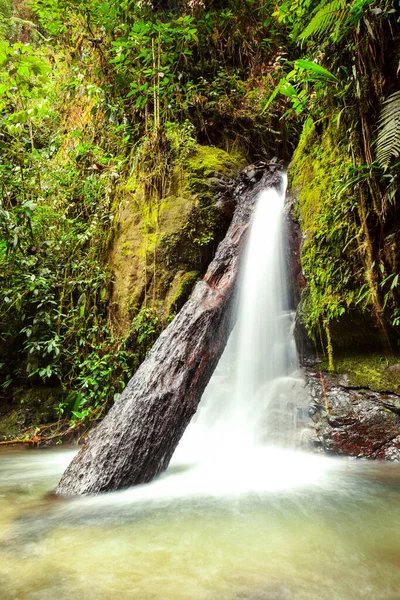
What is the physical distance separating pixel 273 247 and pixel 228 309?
1.30 metres

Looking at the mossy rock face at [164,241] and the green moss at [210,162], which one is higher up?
the green moss at [210,162]

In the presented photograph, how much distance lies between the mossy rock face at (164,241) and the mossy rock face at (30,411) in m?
1.27

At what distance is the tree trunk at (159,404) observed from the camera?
8.19 feet

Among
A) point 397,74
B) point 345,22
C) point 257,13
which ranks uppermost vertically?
point 257,13

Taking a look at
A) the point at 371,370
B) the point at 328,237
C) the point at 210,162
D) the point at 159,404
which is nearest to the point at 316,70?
the point at 328,237

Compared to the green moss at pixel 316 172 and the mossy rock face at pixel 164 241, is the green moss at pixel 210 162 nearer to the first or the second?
the mossy rock face at pixel 164 241

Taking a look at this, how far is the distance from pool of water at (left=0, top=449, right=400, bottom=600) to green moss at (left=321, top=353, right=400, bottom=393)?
0.87 m

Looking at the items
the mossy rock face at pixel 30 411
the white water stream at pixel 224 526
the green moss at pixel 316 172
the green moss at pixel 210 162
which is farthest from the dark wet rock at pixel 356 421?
the green moss at pixel 210 162

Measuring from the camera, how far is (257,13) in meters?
6.80

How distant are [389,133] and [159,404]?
9.62 feet

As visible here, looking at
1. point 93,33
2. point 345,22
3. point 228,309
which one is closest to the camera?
point 345,22

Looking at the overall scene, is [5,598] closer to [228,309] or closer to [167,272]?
[228,309]

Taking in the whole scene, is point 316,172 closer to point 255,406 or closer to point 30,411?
point 255,406

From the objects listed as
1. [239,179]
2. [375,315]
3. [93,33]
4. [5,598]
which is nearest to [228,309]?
[375,315]
